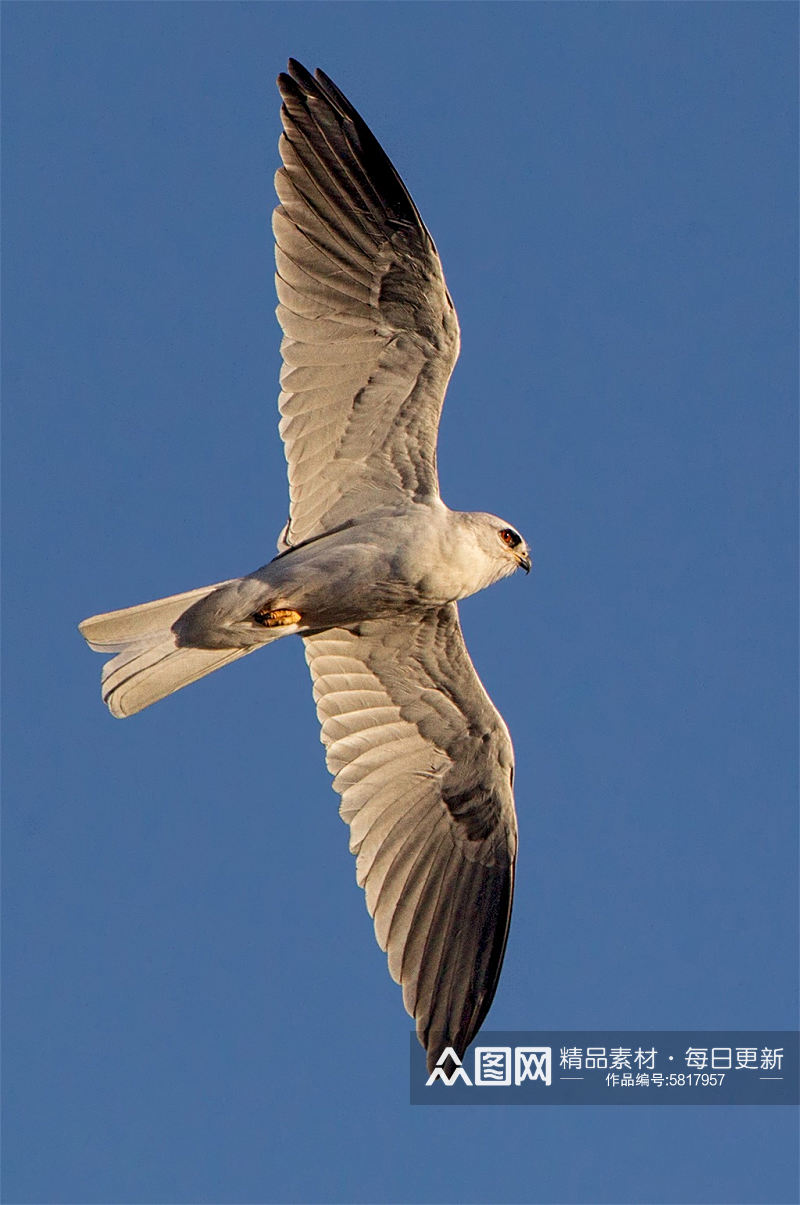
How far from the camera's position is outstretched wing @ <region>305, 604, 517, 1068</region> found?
1270 centimetres

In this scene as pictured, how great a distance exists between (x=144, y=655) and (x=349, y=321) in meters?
2.60

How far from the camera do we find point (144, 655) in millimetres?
11828

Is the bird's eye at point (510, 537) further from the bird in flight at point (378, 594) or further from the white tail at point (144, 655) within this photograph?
the white tail at point (144, 655)

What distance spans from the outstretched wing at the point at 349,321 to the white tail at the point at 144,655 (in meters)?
1.04

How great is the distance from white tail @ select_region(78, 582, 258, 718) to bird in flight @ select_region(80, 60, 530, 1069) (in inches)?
0.5

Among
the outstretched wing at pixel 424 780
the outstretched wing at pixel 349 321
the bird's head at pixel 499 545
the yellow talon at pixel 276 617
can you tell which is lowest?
the outstretched wing at pixel 424 780

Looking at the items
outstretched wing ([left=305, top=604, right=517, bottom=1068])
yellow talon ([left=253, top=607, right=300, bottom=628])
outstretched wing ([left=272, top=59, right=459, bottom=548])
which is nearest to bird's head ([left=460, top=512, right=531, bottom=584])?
outstretched wing ([left=272, top=59, right=459, bottom=548])

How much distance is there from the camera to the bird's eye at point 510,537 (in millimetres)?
12211

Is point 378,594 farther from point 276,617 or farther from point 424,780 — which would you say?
point 424,780

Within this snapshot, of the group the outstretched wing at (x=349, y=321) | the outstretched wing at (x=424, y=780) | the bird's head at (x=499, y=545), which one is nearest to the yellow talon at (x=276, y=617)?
the outstretched wing at (x=349, y=321)

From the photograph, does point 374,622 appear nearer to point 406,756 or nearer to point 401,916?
point 406,756

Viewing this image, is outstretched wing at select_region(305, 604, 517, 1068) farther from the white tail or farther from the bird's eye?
the white tail

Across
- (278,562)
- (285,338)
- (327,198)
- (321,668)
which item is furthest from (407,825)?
(327,198)

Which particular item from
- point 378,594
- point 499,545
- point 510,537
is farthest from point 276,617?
point 510,537
